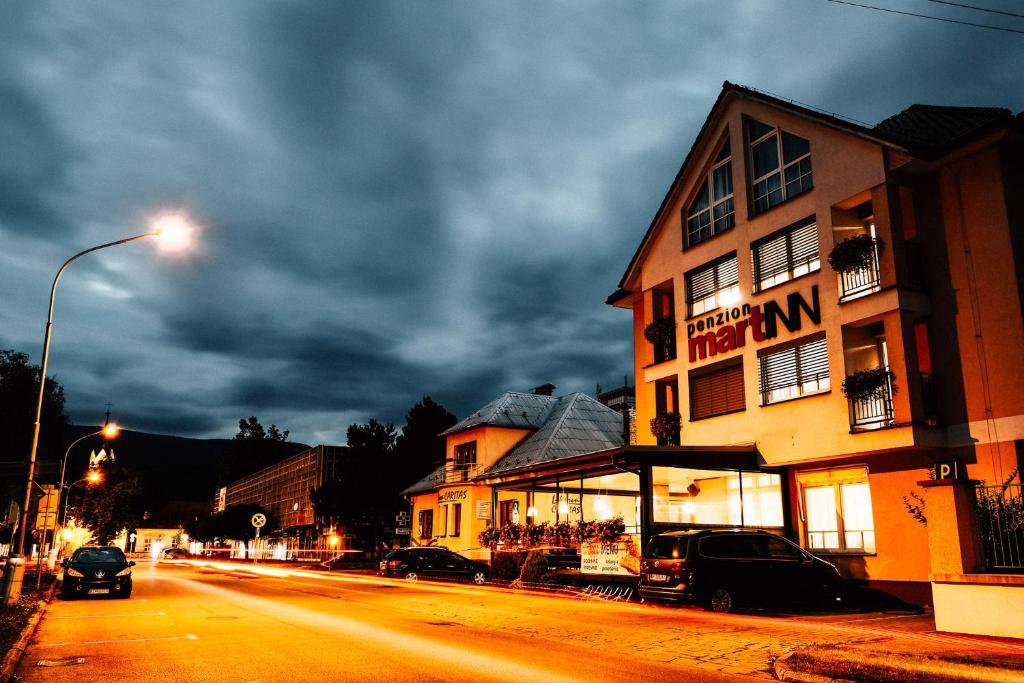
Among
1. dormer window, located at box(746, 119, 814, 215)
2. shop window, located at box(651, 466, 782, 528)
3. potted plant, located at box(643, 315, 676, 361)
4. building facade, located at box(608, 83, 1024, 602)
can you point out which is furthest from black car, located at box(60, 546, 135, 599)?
dormer window, located at box(746, 119, 814, 215)

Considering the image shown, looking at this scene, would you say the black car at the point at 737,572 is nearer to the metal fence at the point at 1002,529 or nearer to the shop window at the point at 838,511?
the shop window at the point at 838,511

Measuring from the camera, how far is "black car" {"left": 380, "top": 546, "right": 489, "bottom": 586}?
105 ft

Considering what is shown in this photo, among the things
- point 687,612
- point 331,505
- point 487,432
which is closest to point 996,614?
point 687,612

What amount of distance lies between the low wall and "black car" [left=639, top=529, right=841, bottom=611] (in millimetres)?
4724

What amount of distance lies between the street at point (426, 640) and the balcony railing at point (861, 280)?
25.4 ft

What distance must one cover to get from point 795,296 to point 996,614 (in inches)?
444

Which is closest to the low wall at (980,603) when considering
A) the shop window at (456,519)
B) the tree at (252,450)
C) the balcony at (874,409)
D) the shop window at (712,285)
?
the balcony at (874,409)

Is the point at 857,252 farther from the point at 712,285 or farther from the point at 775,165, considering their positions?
the point at 712,285

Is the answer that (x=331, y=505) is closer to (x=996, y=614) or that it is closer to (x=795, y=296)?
(x=795, y=296)

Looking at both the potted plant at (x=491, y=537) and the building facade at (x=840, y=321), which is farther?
the potted plant at (x=491, y=537)

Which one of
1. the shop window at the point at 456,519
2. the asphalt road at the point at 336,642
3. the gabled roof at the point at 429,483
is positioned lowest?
the asphalt road at the point at 336,642

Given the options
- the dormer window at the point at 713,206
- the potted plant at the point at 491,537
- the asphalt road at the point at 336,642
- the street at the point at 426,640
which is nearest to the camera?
the asphalt road at the point at 336,642

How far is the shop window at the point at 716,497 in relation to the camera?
22.7 metres

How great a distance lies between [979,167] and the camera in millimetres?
17891
